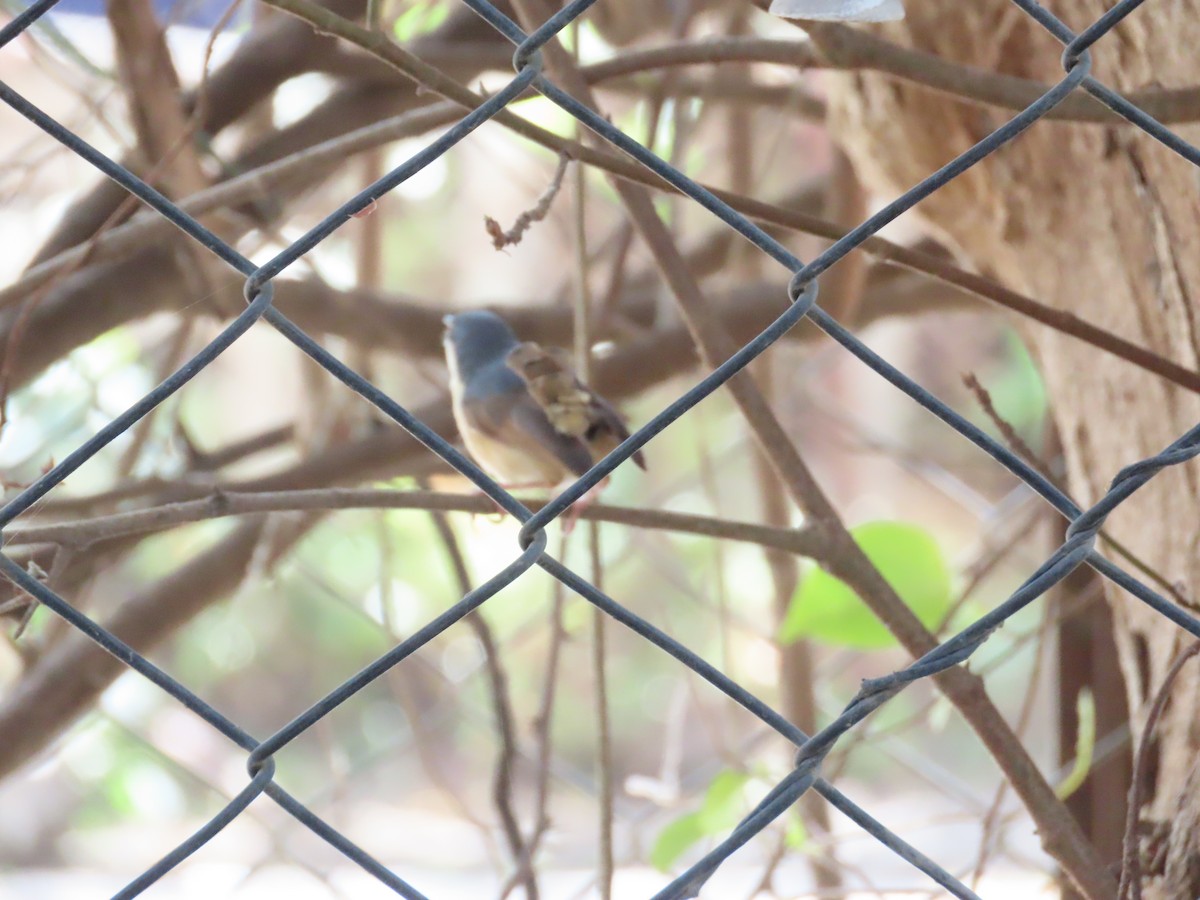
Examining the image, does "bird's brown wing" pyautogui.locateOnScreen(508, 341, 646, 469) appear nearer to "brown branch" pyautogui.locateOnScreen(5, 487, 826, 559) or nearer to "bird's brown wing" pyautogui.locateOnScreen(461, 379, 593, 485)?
"bird's brown wing" pyautogui.locateOnScreen(461, 379, 593, 485)

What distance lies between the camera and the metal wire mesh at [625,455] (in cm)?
57

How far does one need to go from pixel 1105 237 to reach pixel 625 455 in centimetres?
63

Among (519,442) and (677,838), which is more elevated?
(519,442)

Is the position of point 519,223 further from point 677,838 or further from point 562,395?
point 677,838

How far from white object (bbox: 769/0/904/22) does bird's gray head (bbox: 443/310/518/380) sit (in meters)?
0.80

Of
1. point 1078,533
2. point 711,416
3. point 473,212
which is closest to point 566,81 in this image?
point 1078,533

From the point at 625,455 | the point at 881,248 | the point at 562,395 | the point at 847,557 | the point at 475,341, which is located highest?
the point at 475,341

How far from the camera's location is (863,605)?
1133 mm

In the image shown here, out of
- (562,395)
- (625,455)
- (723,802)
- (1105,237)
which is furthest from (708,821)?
(625,455)

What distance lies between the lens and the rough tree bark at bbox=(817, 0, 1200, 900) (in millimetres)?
934

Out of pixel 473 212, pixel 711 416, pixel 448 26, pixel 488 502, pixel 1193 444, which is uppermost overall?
pixel 473 212

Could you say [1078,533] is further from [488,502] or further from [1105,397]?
[1105,397]

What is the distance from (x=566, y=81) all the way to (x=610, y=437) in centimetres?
40

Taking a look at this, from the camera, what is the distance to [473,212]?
5.07m
